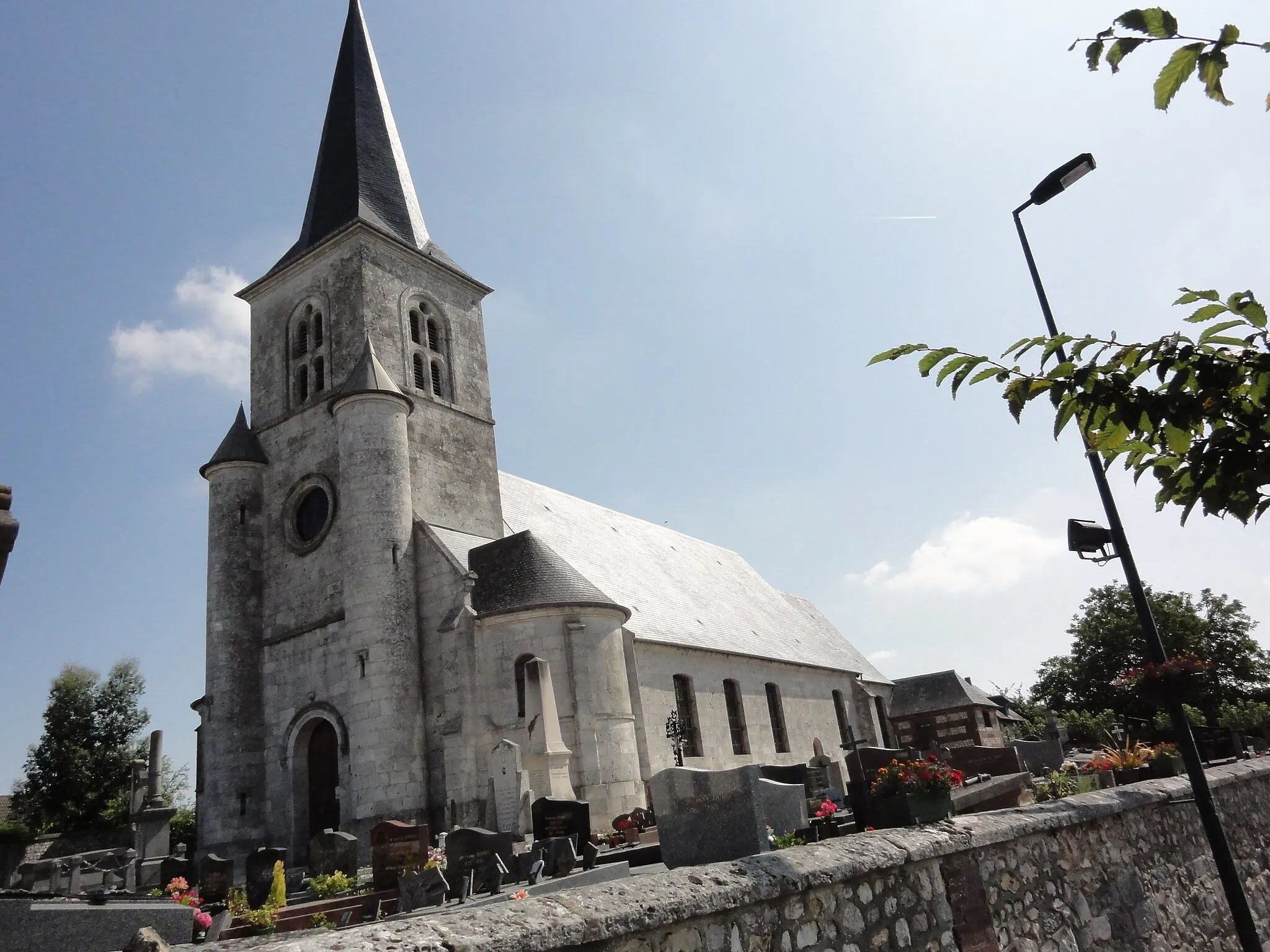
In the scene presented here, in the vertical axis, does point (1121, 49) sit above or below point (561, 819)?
above

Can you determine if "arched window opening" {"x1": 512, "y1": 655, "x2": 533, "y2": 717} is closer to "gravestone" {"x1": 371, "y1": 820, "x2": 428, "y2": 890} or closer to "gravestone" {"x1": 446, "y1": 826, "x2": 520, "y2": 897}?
"gravestone" {"x1": 371, "y1": 820, "x2": 428, "y2": 890}

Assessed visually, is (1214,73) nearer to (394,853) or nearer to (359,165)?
(394,853)

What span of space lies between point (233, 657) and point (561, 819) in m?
11.2

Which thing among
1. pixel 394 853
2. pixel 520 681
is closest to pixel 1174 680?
pixel 394 853

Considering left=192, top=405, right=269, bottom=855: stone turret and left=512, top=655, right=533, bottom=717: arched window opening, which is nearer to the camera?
left=512, top=655, right=533, bottom=717: arched window opening

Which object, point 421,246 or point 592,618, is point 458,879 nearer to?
point 592,618

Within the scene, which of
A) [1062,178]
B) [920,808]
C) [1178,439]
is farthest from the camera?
[1062,178]

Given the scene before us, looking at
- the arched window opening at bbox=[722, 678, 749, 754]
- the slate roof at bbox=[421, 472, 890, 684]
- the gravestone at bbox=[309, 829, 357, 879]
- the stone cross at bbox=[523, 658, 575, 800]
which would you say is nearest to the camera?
the gravestone at bbox=[309, 829, 357, 879]

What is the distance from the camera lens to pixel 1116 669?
47.7m

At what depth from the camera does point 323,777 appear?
20.0 m

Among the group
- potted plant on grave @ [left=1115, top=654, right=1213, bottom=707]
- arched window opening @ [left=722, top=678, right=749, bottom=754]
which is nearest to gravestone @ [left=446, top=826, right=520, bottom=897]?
potted plant on grave @ [left=1115, top=654, right=1213, bottom=707]

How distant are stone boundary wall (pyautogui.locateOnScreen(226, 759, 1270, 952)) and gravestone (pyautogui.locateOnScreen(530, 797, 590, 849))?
8.29m

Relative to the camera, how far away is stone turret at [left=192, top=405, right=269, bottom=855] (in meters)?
20.2

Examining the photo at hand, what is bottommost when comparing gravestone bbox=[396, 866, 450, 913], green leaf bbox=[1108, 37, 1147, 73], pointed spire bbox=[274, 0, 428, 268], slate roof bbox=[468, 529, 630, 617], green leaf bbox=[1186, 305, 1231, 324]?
gravestone bbox=[396, 866, 450, 913]
